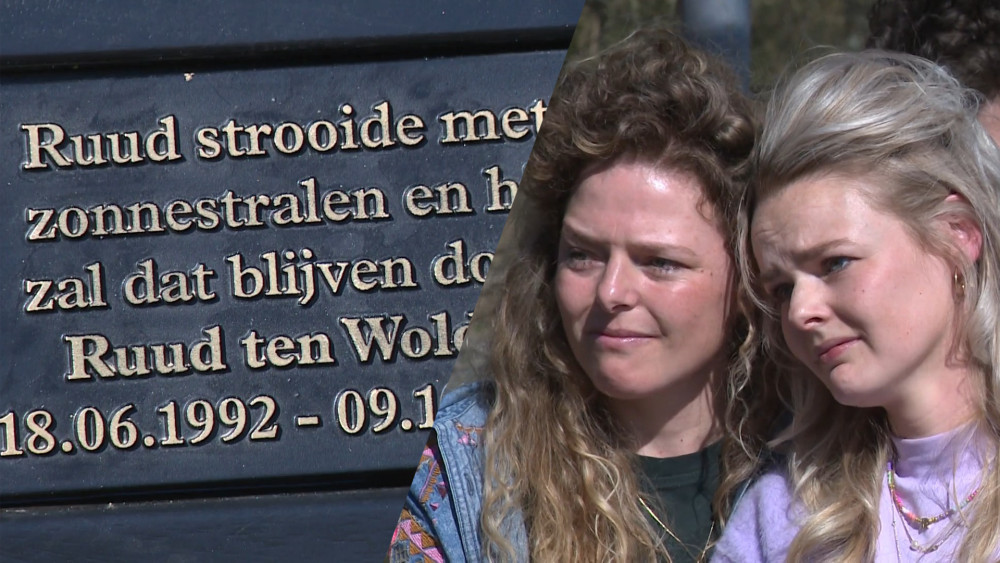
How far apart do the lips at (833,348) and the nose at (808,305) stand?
Answer: 4 centimetres

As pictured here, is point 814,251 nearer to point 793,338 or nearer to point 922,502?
point 793,338

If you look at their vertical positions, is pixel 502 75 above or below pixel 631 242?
above

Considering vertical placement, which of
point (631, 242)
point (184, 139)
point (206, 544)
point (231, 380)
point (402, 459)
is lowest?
point (206, 544)

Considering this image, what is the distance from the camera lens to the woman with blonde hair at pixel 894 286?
189 centimetres

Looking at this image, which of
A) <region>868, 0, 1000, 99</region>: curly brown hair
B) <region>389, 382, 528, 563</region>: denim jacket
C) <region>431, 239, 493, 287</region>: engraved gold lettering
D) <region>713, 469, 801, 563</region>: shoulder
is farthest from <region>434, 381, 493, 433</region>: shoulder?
<region>868, 0, 1000, 99</region>: curly brown hair

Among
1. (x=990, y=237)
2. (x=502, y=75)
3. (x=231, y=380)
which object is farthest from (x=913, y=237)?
(x=231, y=380)

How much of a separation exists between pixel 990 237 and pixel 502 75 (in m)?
1.09

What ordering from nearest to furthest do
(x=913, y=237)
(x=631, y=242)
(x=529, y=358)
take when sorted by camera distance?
(x=913, y=237) → (x=631, y=242) → (x=529, y=358)

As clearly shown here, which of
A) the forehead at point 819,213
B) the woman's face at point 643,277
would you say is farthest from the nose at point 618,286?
the forehead at point 819,213

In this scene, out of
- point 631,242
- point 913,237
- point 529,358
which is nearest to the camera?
point 913,237

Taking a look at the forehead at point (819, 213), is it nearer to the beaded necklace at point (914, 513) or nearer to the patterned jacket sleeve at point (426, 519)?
→ the beaded necklace at point (914, 513)

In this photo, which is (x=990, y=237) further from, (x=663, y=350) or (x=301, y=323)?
(x=301, y=323)

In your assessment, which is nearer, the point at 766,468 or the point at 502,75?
the point at 766,468

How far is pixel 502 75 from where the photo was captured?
260 cm
